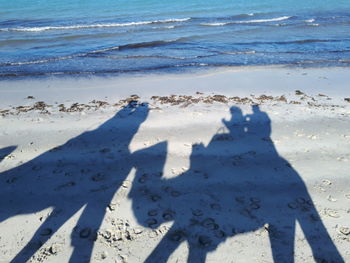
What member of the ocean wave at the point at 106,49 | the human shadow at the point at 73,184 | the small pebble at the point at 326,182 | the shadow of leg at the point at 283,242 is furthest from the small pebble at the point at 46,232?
the ocean wave at the point at 106,49

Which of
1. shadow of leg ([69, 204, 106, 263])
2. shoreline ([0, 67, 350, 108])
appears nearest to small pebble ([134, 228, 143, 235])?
shadow of leg ([69, 204, 106, 263])

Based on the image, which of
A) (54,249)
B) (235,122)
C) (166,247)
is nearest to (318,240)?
(166,247)

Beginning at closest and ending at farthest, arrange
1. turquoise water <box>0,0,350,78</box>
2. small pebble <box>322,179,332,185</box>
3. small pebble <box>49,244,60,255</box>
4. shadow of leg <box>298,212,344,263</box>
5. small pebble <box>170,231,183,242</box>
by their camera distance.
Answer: shadow of leg <box>298,212,344,263</box> < small pebble <box>49,244,60,255</box> < small pebble <box>170,231,183,242</box> < small pebble <box>322,179,332,185</box> < turquoise water <box>0,0,350,78</box>

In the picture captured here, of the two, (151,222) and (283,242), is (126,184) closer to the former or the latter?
(151,222)

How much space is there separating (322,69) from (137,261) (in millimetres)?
9381

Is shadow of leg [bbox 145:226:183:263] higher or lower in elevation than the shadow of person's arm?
lower

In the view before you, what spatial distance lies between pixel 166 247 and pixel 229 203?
41.6 inches

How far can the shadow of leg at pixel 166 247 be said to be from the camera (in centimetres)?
317

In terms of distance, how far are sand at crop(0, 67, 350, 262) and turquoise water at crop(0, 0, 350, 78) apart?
4258 mm

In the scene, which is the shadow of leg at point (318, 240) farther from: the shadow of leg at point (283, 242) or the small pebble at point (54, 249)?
the small pebble at point (54, 249)

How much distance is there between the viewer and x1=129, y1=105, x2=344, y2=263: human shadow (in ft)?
10.8

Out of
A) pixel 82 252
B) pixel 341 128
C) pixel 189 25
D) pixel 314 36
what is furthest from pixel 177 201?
pixel 189 25

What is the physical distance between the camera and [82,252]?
323cm

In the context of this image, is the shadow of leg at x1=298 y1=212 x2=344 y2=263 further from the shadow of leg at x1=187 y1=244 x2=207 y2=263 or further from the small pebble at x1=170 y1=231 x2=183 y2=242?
the small pebble at x1=170 y1=231 x2=183 y2=242
